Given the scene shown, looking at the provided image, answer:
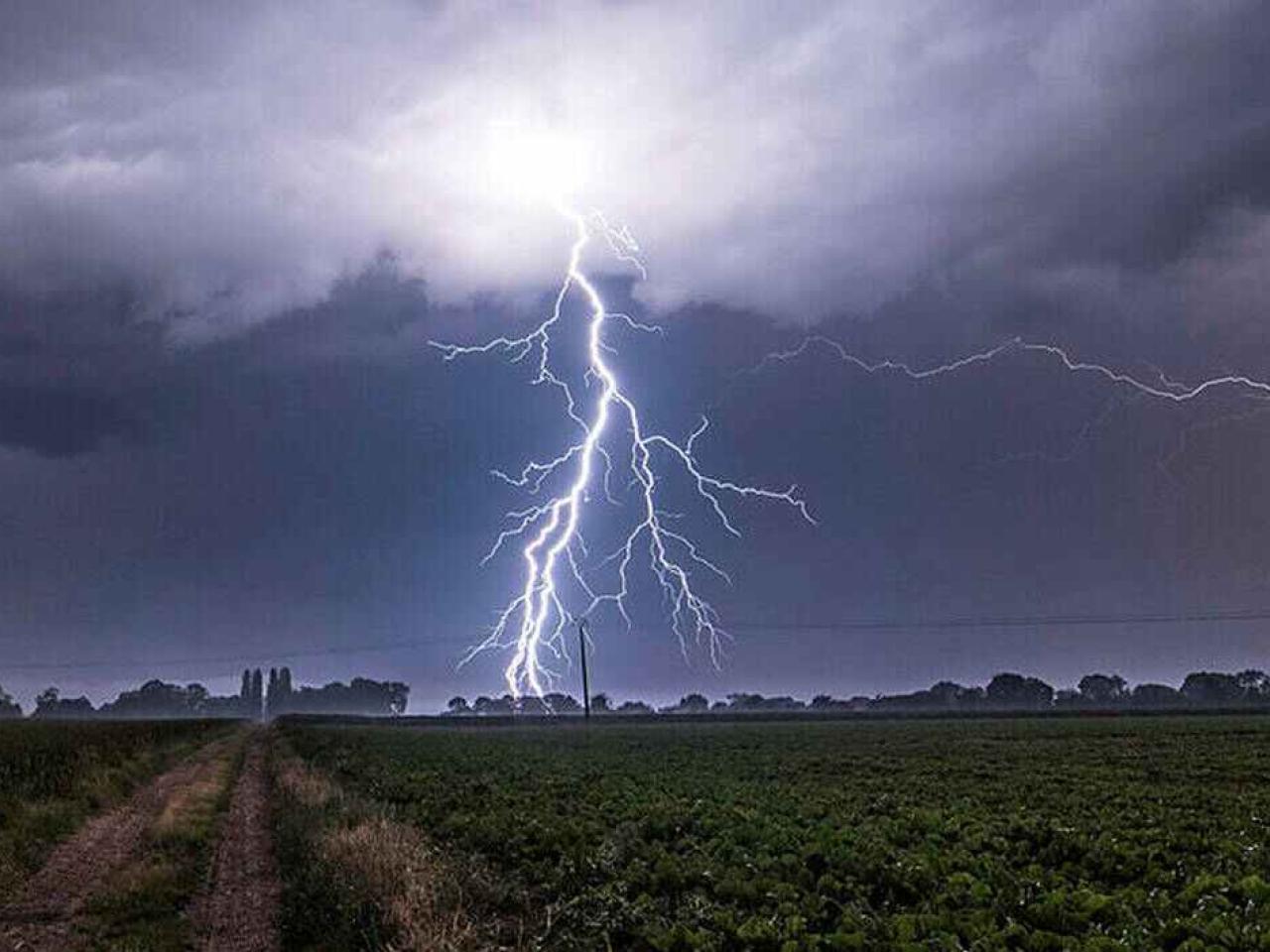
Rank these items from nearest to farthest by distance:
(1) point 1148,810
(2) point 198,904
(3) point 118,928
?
1. (3) point 118,928
2. (2) point 198,904
3. (1) point 1148,810

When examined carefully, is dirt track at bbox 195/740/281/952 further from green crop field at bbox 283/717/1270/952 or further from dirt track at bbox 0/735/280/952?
green crop field at bbox 283/717/1270/952

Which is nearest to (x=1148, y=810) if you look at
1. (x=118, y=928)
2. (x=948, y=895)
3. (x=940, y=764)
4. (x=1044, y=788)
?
(x=1044, y=788)

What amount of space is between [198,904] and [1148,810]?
18698mm

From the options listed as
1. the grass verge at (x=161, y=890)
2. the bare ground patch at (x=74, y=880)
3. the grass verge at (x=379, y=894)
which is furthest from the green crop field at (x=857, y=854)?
the bare ground patch at (x=74, y=880)

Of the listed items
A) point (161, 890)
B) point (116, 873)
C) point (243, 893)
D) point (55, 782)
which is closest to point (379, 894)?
point (243, 893)

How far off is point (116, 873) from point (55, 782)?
12940 millimetres

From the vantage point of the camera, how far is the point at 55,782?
1125 inches

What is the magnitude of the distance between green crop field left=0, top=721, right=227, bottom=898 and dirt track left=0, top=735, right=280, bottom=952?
1.53ft

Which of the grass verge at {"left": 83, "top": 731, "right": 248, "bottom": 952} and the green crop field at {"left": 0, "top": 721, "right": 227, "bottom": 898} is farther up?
the green crop field at {"left": 0, "top": 721, "right": 227, "bottom": 898}

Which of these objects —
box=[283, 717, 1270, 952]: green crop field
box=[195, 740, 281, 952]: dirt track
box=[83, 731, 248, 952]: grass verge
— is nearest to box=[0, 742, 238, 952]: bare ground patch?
box=[83, 731, 248, 952]: grass verge

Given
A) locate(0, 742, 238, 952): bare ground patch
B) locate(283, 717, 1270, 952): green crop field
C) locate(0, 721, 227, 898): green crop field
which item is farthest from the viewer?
locate(0, 721, 227, 898): green crop field

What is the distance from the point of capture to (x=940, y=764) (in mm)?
38969

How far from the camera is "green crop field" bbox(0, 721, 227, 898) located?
19.8 meters

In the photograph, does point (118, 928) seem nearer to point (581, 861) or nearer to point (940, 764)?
point (581, 861)
